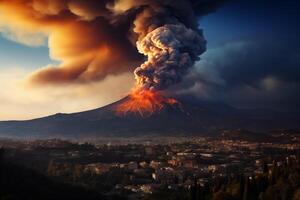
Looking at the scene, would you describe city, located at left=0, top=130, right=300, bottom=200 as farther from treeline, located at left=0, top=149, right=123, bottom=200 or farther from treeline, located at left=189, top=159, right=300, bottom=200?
treeline, located at left=0, top=149, right=123, bottom=200

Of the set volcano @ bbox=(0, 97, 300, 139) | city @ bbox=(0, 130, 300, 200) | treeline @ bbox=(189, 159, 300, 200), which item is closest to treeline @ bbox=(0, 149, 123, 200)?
city @ bbox=(0, 130, 300, 200)

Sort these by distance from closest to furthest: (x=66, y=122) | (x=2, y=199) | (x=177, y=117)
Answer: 1. (x=2, y=199)
2. (x=177, y=117)
3. (x=66, y=122)

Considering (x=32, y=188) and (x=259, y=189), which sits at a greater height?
(x=32, y=188)

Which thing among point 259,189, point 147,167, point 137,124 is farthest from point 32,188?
point 137,124

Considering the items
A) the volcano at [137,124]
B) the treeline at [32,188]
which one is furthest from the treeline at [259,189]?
the volcano at [137,124]

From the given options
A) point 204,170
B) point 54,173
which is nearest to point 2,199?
point 54,173

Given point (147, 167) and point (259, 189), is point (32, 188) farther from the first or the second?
point (147, 167)

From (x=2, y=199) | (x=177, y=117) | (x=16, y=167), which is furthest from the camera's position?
(x=177, y=117)

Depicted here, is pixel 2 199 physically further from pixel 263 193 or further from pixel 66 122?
pixel 66 122

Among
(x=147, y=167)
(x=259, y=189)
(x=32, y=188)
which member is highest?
(x=147, y=167)

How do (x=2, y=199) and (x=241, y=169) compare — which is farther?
(x=241, y=169)

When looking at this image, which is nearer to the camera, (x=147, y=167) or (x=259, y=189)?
(x=259, y=189)
